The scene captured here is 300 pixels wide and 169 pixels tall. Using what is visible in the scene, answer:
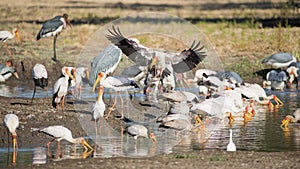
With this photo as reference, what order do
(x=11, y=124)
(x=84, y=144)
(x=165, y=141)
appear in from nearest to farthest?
(x=11, y=124)
(x=84, y=144)
(x=165, y=141)

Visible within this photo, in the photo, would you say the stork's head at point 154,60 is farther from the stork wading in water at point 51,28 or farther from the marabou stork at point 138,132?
the stork wading in water at point 51,28

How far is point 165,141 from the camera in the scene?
9.83 meters

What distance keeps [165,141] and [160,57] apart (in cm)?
362

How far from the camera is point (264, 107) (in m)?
13.6

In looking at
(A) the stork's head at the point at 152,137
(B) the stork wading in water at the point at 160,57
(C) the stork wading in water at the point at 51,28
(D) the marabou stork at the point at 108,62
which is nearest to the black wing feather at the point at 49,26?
(C) the stork wading in water at the point at 51,28

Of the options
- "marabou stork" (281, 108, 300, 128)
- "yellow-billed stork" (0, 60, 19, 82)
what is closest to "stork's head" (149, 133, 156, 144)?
"marabou stork" (281, 108, 300, 128)

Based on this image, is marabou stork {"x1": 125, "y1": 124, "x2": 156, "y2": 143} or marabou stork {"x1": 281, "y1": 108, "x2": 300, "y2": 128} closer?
marabou stork {"x1": 125, "y1": 124, "x2": 156, "y2": 143}

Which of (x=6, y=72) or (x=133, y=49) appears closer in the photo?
(x=133, y=49)

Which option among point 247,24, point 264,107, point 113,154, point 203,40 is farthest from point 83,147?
point 247,24

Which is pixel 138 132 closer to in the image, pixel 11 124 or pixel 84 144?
pixel 84 144

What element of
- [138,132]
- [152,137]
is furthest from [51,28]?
[152,137]

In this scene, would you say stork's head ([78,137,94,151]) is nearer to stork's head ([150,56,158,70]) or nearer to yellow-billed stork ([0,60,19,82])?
stork's head ([150,56,158,70])

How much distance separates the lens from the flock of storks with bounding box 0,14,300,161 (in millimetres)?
10766

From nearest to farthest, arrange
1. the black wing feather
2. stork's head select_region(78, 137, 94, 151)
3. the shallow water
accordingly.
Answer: the shallow water, stork's head select_region(78, 137, 94, 151), the black wing feather
